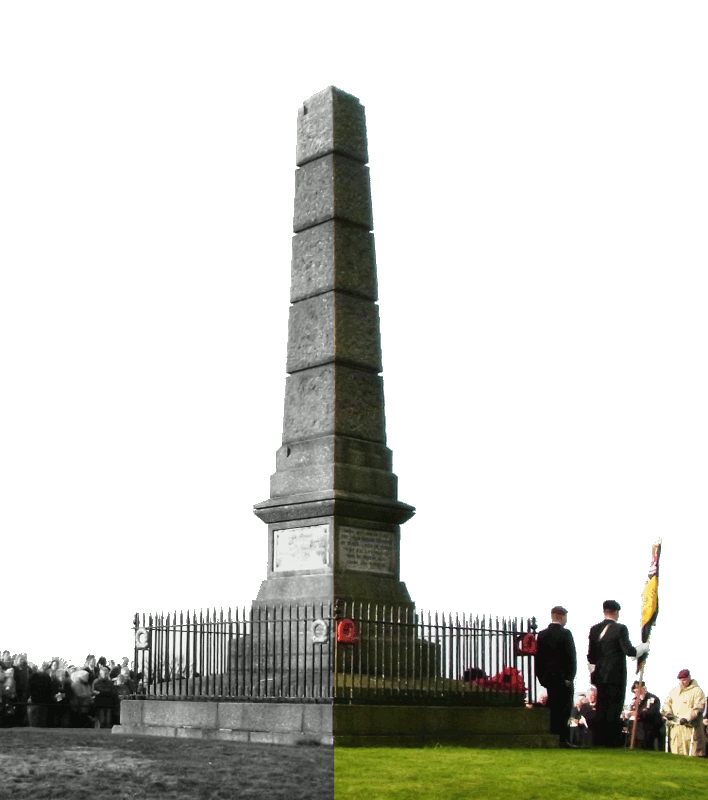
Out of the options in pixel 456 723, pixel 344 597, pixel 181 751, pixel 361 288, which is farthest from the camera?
pixel 361 288

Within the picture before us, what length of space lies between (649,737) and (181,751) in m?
9.50

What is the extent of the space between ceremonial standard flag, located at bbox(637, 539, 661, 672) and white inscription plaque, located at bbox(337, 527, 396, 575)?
11.1 ft

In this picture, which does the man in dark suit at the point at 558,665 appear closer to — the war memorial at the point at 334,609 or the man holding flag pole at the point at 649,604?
the war memorial at the point at 334,609

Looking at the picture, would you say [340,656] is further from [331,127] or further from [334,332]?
[331,127]

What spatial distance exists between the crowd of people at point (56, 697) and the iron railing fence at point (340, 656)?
13.1 ft

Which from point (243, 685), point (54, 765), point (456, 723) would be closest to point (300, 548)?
point (243, 685)

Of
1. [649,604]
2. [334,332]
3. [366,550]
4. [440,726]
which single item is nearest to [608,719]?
[649,604]

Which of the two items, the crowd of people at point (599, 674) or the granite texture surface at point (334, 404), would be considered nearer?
the crowd of people at point (599, 674)

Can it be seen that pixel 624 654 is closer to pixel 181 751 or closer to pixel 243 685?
pixel 243 685

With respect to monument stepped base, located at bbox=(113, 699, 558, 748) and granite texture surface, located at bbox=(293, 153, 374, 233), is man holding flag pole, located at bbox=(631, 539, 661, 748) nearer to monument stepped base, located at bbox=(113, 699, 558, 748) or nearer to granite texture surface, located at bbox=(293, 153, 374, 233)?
monument stepped base, located at bbox=(113, 699, 558, 748)

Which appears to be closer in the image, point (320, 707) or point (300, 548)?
point (320, 707)

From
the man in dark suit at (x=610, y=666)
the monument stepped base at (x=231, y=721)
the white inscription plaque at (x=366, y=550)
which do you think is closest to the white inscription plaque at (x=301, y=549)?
the white inscription plaque at (x=366, y=550)

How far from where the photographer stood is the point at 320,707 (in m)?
13.5

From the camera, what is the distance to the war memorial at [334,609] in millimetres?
14305
